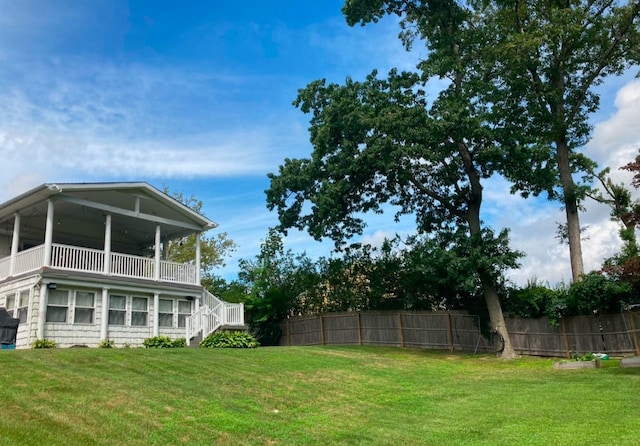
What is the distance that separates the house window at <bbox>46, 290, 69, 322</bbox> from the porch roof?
3.29 meters

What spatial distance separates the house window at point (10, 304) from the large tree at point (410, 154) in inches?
407

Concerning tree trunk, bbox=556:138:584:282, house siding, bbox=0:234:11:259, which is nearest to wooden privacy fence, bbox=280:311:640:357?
tree trunk, bbox=556:138:584:282

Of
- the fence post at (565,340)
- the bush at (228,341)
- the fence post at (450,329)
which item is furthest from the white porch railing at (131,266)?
the fence post at (565,340)

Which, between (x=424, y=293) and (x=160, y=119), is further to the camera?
(x=424, y=293)

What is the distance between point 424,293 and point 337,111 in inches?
356

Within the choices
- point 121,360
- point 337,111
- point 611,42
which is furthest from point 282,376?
point 611,42

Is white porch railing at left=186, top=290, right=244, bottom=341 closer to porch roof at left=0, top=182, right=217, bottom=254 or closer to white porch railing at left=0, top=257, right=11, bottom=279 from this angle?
porch roof at left=0, top=182, right=217, bottom=254

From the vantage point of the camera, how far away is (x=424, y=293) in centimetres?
2488

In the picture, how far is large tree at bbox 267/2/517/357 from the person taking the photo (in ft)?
68.6

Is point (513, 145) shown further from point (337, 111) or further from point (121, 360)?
point (121, 360)

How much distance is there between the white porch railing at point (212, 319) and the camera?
2203cm

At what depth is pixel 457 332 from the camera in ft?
75.6

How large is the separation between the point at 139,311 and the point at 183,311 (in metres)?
2.07

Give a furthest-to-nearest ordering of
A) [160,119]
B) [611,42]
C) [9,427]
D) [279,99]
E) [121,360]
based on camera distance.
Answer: [611,42] < [279,99] < [160,119] < [121,360] < [9,427]
